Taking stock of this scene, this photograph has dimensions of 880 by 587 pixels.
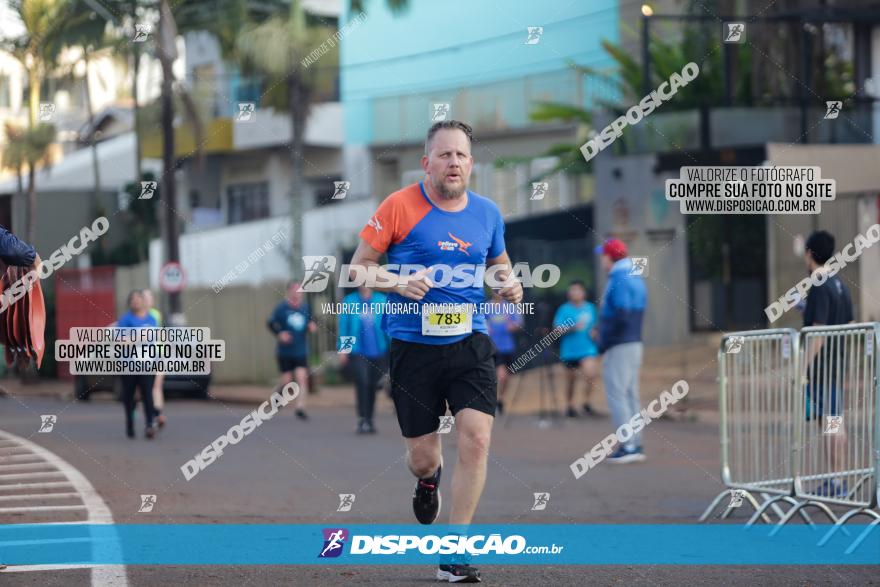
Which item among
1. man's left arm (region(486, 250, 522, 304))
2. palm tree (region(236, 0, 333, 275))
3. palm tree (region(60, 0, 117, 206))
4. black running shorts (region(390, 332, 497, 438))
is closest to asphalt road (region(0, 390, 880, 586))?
black running shorts (region(390, 332, 497, 438))

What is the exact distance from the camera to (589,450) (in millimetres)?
14617

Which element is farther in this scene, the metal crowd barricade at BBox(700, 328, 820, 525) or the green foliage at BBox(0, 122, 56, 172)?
the green foliage at BBox(0, 122, 56, 172)

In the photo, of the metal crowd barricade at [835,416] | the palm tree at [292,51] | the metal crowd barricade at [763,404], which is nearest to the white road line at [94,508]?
the metal crowd barricade at [763,404]

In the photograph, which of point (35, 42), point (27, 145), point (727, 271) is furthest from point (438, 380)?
point (727, 271)

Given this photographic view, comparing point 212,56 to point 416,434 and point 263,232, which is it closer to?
point 263,232

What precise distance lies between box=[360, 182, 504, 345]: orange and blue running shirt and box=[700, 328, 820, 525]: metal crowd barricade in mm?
2916

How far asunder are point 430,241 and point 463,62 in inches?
1133

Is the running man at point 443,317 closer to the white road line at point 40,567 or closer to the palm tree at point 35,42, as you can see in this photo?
the white road line at point 40,567

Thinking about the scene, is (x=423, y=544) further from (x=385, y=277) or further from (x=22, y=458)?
(x=22, y=458)

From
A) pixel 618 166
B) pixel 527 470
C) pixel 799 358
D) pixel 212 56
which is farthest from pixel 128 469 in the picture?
pixel 212 56

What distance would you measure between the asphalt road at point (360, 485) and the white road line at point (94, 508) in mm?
69

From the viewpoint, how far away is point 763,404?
945 cm

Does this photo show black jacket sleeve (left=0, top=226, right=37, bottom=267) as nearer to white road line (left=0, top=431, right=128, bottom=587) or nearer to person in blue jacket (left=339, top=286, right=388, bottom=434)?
white road line (left=0, top=431, right=128, bottom=587)

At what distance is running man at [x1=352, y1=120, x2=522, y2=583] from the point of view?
6656mm
